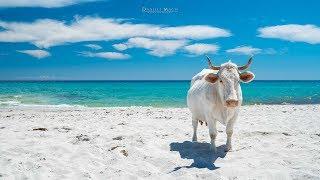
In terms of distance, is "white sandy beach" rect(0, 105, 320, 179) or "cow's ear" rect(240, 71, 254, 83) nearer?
"white sandy beach" rect(0, 105, 320, 179)

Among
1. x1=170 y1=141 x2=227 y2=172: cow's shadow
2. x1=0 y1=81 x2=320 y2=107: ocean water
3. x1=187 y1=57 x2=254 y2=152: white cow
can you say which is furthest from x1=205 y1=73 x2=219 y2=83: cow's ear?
x1=0 y1=81 x2=320 y2=107: ocean water

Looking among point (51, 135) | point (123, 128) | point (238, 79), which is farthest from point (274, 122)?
point (51, 135)

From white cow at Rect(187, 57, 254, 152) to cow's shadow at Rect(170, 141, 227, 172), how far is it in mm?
233

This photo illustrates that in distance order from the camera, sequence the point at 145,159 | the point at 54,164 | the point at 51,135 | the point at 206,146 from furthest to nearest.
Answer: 1. the point at 51,135
2. the point at 206,146
3. the point at 145,159
4. the point at 54,164

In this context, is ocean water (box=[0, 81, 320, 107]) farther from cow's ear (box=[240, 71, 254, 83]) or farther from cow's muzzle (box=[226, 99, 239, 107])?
cow's muzzle (box=[226, 99, 239, 107])

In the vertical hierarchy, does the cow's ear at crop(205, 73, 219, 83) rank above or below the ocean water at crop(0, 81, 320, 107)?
above

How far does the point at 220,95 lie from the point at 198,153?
1282mm

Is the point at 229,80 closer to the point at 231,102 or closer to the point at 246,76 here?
the point at 231,102

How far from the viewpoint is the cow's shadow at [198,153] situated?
6.83 m

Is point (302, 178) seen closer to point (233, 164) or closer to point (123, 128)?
point (233, 164)

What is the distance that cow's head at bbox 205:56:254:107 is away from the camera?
265 inches

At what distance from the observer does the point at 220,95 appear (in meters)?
7.39

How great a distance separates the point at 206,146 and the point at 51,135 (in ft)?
12.3

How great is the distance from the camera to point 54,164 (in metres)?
6.72
